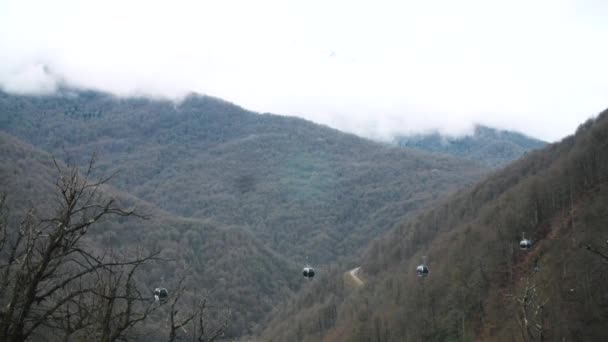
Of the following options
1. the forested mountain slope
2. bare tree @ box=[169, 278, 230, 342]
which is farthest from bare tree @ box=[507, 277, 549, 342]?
the forested mountain slope

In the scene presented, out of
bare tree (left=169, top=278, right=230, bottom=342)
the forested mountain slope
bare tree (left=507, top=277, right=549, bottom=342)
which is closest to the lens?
bare tree (left=507, top=277, right=549, bottom=342)

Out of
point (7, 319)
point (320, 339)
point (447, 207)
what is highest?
point (447, 207)

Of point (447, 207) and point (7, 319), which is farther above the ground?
point (447, 207)

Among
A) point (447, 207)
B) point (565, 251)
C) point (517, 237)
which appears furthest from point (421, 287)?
point (447, 207)

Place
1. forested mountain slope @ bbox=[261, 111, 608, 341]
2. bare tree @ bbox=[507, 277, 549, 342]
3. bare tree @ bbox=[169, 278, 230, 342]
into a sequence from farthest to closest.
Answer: forested mountain slope @ bbox=[261, 111, 608, 341] → bare tree @ bbox=[169, 278, 230, 342] → bare tree @ bbox=[507, 277, 549, 342]

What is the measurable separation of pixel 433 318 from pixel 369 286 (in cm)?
4366

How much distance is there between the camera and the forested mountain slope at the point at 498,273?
89.8 meters

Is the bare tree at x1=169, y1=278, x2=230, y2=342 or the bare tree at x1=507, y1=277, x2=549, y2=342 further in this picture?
the bare tree at x1=169, y1=278, x2=230, y2=342

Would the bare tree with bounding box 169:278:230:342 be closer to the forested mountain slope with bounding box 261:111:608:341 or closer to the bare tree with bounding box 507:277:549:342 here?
the bare tree with bounding box 507:277:549:342

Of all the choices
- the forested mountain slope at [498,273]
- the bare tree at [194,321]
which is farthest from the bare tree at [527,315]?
the forested mountain slope at [498,273]

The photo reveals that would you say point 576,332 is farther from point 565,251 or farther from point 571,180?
point 571,180

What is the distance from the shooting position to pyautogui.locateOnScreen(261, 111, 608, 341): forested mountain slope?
8975cm

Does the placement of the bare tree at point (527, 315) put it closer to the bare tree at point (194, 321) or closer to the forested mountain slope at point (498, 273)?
the bare tree at point (194, 321)

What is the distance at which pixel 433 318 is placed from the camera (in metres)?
116
